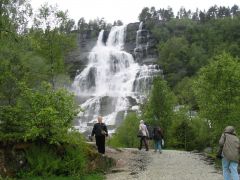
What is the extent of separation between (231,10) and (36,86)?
179 metres

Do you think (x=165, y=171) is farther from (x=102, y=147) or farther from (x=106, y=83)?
(x=106, y=83)

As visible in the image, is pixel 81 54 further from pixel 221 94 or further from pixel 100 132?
pixel 100 132

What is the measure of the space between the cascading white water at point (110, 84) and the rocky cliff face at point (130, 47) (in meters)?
2.17

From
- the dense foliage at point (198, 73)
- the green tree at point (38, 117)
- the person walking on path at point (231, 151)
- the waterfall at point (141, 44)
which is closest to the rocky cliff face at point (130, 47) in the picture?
the waterfall at point (141, 44)

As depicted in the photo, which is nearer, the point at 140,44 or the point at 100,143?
the point at 100,143

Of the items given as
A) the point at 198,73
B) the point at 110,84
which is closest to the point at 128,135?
the point at 198,73

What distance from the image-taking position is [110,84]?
91.2 metres

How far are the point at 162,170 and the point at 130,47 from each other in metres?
93.2

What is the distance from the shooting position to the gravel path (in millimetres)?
16703

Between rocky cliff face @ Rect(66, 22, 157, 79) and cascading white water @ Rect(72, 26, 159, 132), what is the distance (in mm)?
2165

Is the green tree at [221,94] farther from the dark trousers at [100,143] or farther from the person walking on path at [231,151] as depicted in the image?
the person walking on path at [231,151]

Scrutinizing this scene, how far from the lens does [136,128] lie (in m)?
46.1

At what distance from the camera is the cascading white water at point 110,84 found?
75750mm

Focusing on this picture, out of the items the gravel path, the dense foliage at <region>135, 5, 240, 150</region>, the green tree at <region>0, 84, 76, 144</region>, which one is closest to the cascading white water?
the dense foliage at <region>135, 5, 240, 150</region>
